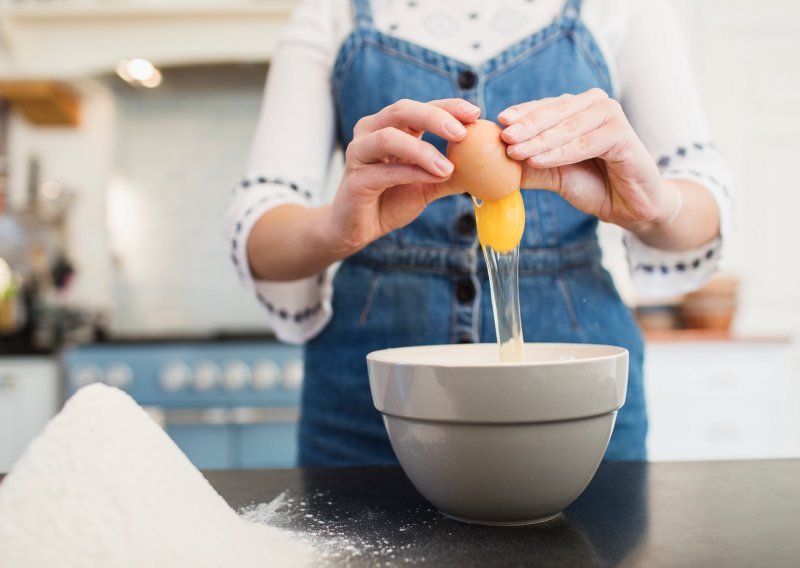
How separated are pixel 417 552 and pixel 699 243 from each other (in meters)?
0.52

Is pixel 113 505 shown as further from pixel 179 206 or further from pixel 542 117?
pixel 179 206

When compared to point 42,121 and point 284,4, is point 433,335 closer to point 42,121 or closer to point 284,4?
point 284,4

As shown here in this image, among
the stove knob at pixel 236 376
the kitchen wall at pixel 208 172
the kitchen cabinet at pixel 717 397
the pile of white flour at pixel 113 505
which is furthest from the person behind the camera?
the kitchen wall at pixel 208 172

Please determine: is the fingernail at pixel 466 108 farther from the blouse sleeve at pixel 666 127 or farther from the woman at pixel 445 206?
the blouse sleeve at pixel 666 127

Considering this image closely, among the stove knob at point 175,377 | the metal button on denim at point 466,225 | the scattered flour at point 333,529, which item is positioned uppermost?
the metal button on denim at point 466,225

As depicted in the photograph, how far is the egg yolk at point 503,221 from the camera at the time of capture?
21.1 inches

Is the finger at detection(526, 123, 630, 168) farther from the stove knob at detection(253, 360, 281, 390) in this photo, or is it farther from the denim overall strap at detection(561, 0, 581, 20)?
the stove knob at detection(253, 360, 281, 390)

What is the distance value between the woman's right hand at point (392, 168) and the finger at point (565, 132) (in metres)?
0.04

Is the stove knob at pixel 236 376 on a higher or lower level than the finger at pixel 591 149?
lower

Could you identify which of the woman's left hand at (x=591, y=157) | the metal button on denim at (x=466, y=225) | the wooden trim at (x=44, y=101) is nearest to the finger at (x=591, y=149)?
the woman's left hand at (x=591, y=157)

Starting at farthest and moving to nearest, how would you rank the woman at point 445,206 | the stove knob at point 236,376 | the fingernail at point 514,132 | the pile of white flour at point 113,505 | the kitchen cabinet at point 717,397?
the kitchen cabinet at point 717,397 < the stove knob at point 236,376 < the woman at point 445,206 < the fingernail at point 514,132 < the pile of white flour at point 113,505

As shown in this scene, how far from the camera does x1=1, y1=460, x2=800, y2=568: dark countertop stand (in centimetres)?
41

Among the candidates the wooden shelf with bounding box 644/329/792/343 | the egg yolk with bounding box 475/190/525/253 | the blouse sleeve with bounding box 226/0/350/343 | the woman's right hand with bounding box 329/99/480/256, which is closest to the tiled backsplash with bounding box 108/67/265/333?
the wooden shelf with bounding box 644/329/792/343

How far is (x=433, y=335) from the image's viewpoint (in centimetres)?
81
